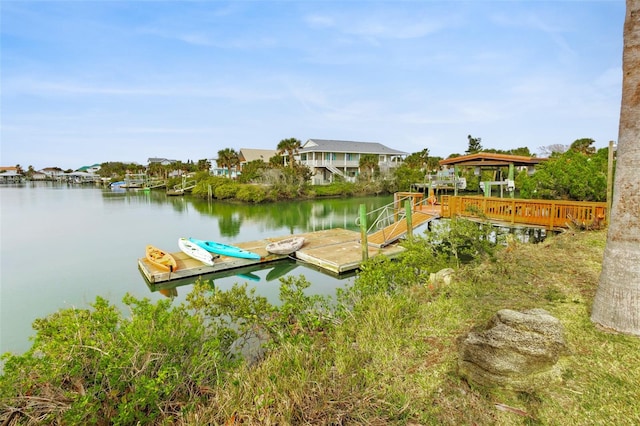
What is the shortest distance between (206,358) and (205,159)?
61.4 metres

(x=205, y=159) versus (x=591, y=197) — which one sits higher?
(x=205, y=159)

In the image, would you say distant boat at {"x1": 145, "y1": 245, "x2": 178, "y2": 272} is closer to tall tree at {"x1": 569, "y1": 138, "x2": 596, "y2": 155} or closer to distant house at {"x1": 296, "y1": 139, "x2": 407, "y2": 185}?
distant house at {"x1": 296, "y1": 139, "x2": 407, "y2": 185}

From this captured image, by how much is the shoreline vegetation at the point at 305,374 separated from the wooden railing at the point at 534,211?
21.0 ft

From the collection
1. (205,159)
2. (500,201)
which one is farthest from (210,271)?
(205,159)

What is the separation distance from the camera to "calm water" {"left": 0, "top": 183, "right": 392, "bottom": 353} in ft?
33.1

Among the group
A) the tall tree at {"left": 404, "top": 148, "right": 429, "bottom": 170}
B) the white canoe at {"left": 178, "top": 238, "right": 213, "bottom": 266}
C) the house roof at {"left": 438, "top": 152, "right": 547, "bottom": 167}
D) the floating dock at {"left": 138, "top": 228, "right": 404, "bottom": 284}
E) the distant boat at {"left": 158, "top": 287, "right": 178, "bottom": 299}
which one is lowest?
the distant boat at {"left": 158, "top": 287, "right": 178, "bottom": 299}

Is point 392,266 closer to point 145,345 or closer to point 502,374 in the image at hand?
point 502,374

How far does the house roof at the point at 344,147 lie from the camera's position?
4700 centimetres

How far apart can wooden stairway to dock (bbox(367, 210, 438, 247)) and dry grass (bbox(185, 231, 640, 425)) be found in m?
9.05

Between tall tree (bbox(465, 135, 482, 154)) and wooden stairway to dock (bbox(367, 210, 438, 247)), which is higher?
tall tree (bbox(465, 135, 482, 154))

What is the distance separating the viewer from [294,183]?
40.7 m

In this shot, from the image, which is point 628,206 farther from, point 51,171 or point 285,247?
point 51,171

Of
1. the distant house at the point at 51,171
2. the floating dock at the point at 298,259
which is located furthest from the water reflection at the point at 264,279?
the distant house at the point at 51,171

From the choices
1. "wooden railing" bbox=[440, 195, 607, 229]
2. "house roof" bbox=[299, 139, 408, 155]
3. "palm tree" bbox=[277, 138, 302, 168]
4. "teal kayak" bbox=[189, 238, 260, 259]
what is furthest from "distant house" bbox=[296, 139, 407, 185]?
"wooden railing" bbox=[440, 195, 607, 229]
